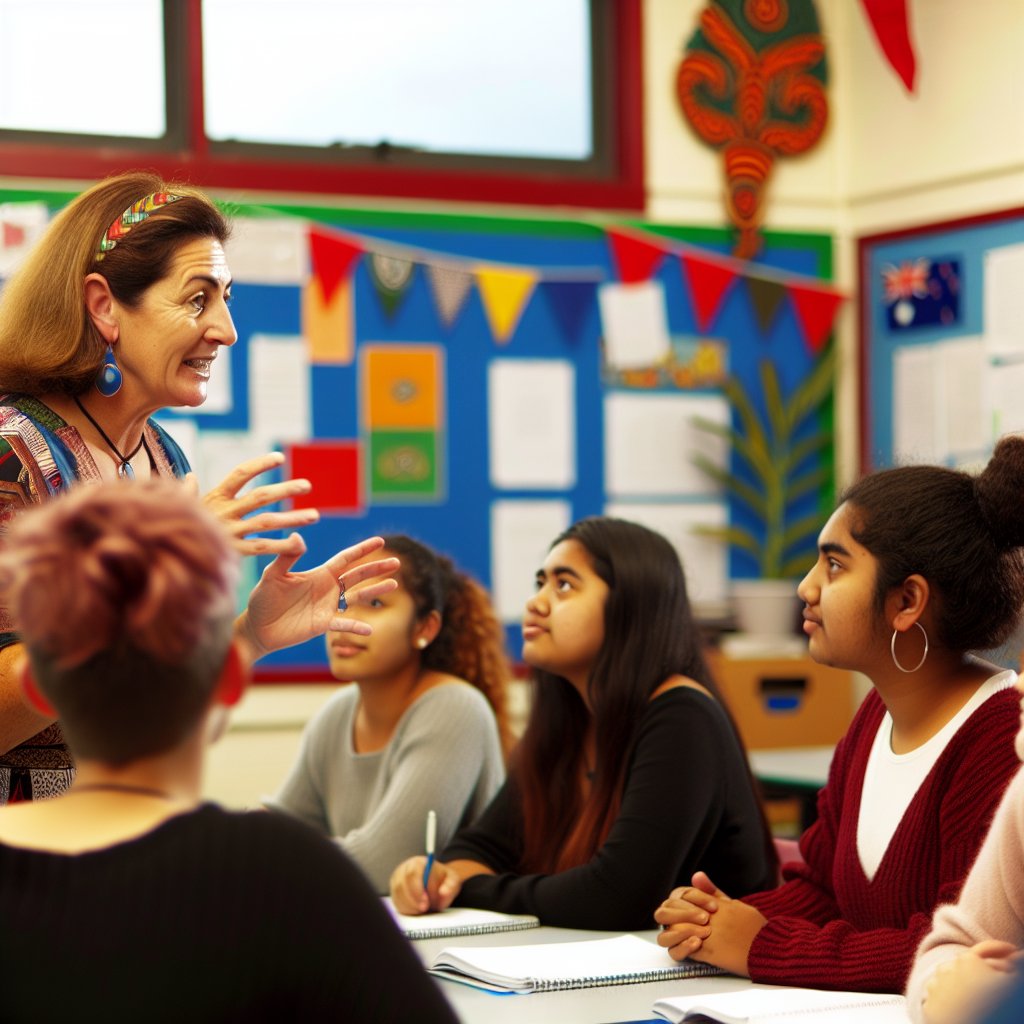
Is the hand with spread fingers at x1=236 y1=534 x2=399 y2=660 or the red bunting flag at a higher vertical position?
the red bunting flag

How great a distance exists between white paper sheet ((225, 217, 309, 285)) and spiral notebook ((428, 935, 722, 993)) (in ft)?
8.73

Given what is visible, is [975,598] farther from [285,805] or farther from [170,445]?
[285,805]

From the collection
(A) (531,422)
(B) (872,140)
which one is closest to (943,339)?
(B) (872,140)

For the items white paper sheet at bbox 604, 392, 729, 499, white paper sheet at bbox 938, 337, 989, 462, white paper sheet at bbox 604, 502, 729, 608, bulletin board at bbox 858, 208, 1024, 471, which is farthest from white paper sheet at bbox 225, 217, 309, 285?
white paper sheet at bbox 938, 337, 989, 462

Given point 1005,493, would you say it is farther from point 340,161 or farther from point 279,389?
point 340,161

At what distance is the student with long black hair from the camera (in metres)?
2.35

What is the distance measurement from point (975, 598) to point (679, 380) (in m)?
2.92

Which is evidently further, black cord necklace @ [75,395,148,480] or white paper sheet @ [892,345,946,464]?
white paper sheet @ [892,345,946,464]

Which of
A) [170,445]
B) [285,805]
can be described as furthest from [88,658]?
[285,805]

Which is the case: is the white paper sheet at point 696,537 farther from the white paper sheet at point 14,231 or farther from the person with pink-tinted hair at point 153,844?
the person with pink-tinted hair at point 153,844

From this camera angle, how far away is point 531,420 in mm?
4711

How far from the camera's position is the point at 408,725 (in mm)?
2969

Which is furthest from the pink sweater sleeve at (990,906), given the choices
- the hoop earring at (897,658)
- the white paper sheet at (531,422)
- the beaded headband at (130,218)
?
the white paper sheet at (531,422)

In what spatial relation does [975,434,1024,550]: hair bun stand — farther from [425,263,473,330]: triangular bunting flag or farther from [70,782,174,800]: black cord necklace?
[425,263,473,330]: triangular bunting flag
